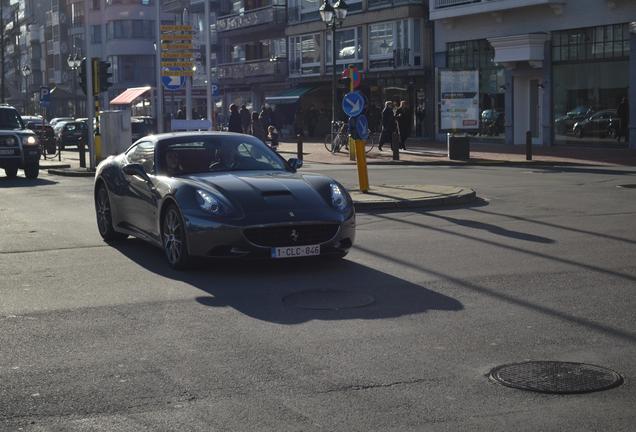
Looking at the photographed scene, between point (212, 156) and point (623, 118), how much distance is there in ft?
85.1

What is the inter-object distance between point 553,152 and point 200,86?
40486 mm

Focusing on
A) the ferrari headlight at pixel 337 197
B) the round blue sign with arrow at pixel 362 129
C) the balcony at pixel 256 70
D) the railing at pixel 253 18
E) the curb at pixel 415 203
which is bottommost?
the curb at pixel 415 203

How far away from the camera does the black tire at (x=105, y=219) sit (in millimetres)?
12773

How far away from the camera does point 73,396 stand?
19.2ft

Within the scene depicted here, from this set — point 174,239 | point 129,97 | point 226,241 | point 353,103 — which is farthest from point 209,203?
point 129,97

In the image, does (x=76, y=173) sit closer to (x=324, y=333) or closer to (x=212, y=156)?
(x=212, y=156)

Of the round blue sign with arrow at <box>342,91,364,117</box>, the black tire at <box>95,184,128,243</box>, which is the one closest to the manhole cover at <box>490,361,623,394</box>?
the black tire at <box>95,184,128,243</box>

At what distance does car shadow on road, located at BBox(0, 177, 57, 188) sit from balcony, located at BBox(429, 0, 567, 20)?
19.4 m

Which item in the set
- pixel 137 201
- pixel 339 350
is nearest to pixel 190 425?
pixel 339 350

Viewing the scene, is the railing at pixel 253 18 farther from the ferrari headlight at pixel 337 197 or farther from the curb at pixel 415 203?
the ferrari headlight at pixel 337 197

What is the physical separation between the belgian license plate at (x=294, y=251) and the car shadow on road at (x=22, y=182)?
15.4 meters

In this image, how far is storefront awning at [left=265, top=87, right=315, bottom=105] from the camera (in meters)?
54.5

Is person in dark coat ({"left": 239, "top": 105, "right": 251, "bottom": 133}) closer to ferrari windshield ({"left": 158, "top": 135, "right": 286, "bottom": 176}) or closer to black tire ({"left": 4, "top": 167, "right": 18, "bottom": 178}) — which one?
black tire ({"left": 4, "top": 167, "right": 18, "bottom": 178})

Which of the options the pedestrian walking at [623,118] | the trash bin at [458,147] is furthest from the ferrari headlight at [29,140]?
the pedestrian walking at [623,118]
